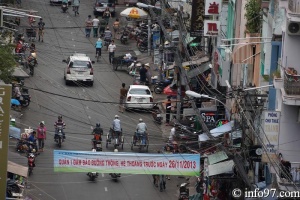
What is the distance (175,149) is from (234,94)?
4.51 meters

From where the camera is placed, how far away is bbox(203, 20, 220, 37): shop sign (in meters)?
73.8

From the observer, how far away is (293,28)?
53.6 metres

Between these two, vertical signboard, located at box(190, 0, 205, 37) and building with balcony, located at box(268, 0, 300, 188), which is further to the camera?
vertical signboard, located at box(190, 0, 205, 37)

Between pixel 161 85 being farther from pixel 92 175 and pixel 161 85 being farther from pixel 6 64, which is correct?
pixel 92 175

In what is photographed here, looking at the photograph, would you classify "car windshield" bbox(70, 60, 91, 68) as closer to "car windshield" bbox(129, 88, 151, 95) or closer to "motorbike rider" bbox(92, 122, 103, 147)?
"car windshield" bbox(129, 88, 151, 95)

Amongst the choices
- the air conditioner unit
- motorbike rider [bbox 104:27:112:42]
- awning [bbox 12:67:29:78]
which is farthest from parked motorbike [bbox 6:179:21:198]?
motorbike rider [bbox 104:27:112:42]

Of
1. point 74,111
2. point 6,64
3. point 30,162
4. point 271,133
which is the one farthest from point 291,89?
point 74,111

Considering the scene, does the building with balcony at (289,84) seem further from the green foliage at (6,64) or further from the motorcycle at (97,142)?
the green foliage at (6,64)

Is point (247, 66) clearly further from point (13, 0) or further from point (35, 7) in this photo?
point (35, 7)

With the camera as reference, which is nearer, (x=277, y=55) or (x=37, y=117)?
(x=277, y=55)

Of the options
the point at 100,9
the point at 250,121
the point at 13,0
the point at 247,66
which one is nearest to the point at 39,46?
the point at 13,0

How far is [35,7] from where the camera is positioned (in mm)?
105125

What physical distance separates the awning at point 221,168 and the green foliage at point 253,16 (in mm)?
6194

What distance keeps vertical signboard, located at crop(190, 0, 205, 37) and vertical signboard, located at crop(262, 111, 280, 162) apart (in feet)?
78.1
